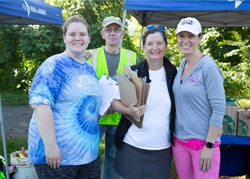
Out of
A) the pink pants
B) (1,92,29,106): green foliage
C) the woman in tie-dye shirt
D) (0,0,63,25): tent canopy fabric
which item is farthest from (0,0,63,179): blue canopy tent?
(1,92,29,106): green foliage

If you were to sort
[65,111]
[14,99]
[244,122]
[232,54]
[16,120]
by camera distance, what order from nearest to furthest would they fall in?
1. [65,111]
2. [244,122]
3. [16,120]
4. [14,99]
5. [232,54]

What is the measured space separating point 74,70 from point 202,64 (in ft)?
2.97

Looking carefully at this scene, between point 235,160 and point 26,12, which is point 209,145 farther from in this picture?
point 26,12

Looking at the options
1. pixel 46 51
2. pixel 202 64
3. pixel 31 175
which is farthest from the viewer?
pixel 46 51

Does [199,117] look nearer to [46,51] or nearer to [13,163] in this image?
[13,163]

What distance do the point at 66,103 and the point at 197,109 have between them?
927 millimetres

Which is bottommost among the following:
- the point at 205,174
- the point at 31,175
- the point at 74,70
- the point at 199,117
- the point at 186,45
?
the point at 31,175

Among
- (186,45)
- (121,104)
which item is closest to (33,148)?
(121,104)

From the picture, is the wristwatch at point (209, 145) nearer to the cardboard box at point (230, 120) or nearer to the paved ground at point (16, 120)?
the cardboard box at point (230, 120)

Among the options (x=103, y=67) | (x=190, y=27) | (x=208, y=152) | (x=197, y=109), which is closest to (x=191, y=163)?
(x=208, y=152)

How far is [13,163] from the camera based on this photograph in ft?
10.2

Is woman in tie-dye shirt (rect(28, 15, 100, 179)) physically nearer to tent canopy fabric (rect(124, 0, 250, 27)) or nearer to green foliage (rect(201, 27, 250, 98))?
tent canopy fabric (rect(124, 0, 250, 27))

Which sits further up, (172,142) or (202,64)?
(202,64)

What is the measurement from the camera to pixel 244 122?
10.4ft
